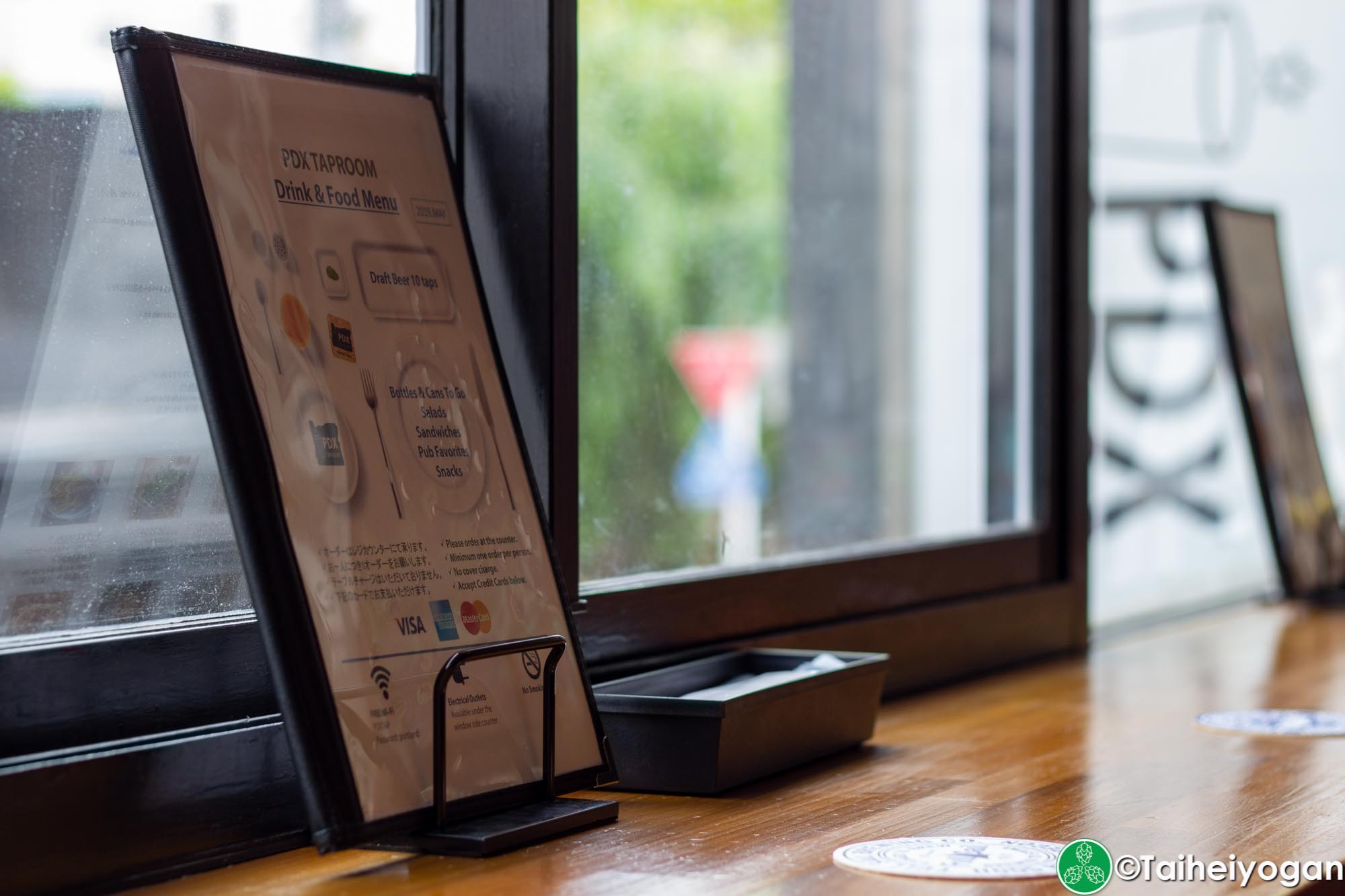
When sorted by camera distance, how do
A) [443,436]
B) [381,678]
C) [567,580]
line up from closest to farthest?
[381,678] → [443,436] → [567,580]

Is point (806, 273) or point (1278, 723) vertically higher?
point (806, 273)

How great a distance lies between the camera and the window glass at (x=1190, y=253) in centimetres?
288

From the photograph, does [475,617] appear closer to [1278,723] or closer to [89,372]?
[89,372]

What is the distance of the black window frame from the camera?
0.95 meters

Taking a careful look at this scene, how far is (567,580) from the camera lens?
4.31 feet

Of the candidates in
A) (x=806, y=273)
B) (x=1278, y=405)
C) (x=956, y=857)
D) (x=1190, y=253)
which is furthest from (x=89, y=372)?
(x=806, y=273)

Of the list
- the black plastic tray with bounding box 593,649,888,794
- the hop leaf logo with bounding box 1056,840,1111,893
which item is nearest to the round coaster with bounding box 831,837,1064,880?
the hop leaf logo with bounding box 1056,840,1111,893

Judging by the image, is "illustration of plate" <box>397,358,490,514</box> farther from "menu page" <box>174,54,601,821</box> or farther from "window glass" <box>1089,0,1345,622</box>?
"window glass" <box>1089,0,1345,622</box>

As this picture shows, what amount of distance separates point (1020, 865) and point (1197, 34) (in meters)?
2.54

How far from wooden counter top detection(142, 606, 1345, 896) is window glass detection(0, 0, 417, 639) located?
0.20m

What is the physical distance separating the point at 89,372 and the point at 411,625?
0.90ft

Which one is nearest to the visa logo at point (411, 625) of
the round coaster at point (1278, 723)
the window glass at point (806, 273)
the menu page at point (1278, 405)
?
the window glass at point (806, 273)

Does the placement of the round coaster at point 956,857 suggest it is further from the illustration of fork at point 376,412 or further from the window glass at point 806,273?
the window glass at point 806,273

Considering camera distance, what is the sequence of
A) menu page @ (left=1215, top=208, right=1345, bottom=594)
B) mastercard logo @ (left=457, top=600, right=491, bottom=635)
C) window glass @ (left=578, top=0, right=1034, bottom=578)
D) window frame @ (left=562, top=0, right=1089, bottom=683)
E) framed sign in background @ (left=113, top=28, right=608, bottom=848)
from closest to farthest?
framed sign in background @ (left=113, top=28, right=608, bottom=848) → mastercard logo @ (left=457, top=600, right=491, bottom=635) → window frame @ (left=562, top=0, right=1089, bottom=683) → window glass @ (left=578, top=0, right=1034, bottom=578) → menu page @ (left=1215, top=208, right=1345, bottom=594)
